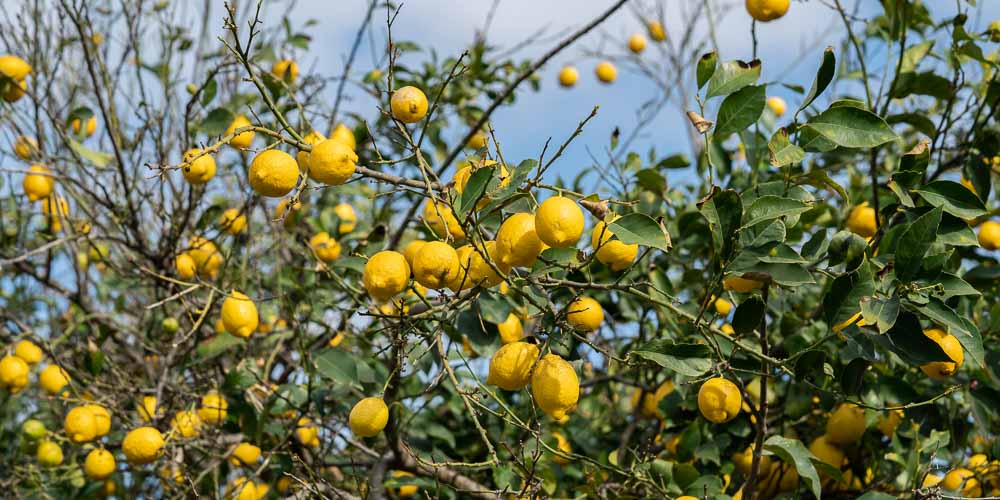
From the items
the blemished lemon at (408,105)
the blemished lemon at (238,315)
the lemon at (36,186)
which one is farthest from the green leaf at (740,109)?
the lemon at (36,186)

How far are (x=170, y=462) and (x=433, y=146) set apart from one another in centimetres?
135

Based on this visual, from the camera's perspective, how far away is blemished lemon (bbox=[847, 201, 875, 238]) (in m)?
1.68

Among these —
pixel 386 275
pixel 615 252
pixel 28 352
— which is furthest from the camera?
pixel 28 352

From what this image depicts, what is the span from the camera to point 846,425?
1.67m

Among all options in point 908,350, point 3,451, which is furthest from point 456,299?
point 3,451

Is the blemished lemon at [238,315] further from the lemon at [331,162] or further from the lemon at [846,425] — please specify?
the lemon at [846,425]

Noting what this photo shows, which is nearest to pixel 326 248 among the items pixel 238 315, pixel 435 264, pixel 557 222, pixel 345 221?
pixel 345 221

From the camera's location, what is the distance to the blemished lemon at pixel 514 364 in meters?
1.18

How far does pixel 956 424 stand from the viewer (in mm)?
1744

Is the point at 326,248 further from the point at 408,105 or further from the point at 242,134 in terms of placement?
the point at 408,105

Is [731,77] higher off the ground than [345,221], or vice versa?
[731,77]

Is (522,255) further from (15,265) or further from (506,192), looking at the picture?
(15,265)

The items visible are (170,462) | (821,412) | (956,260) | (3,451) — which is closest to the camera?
(956,260)

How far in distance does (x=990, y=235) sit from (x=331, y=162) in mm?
1499
